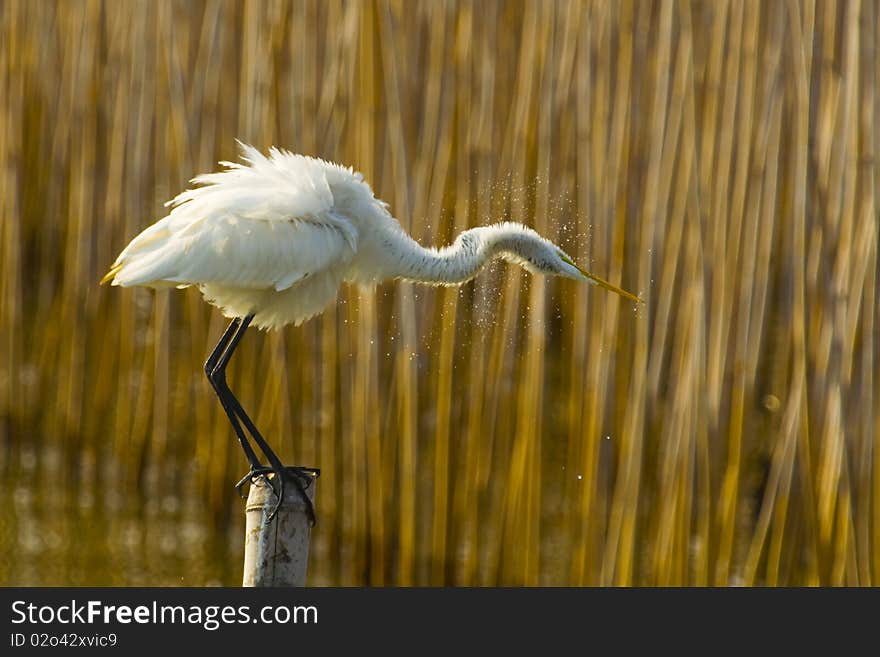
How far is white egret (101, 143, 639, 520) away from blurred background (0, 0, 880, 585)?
1.18ft

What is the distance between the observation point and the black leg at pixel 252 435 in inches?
92.1

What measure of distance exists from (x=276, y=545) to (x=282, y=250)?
70 centimetres

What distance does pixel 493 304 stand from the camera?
336 centimetres

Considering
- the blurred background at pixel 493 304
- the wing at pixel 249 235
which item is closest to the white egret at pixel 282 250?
the wing at pixel 249 235

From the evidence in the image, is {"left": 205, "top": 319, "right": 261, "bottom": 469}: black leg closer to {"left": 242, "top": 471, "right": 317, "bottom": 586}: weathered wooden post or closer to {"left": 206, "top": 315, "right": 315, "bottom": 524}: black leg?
{"left": 206, "top": 315, "right": 315, "bottom": 524}: black leg

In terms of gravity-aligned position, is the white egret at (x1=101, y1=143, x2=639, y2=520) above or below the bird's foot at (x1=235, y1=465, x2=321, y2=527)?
above

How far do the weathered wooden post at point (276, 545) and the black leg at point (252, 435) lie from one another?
0.08ft

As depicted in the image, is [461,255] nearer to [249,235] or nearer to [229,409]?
[249,235]

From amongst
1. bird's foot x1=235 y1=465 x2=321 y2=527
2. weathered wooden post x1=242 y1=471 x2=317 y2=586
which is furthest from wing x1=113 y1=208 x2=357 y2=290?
weathered wooden post x1=242 y1=471 x2=317 y2=586

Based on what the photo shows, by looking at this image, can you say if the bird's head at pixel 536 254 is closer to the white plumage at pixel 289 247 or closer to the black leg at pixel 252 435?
the white plumage at pixel 289 247

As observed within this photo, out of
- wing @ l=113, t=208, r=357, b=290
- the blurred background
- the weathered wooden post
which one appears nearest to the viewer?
the weathered wooden post

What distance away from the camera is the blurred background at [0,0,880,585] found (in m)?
2.90

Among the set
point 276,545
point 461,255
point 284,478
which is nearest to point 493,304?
point 461,255
